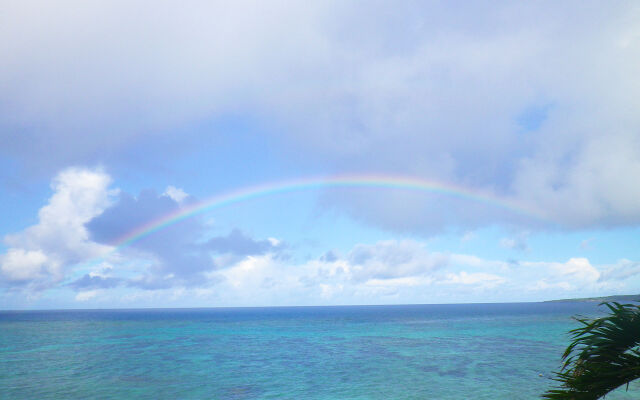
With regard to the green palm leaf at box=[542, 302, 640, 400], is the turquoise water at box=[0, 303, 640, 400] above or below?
below

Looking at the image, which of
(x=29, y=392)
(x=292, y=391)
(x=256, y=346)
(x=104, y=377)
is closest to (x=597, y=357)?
(x=292, y=391)

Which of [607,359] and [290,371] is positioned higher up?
[607,359]

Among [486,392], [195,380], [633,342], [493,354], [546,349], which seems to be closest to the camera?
[633,342]

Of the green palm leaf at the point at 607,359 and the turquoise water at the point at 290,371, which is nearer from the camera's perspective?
the green palm leaf at the point at 607,359

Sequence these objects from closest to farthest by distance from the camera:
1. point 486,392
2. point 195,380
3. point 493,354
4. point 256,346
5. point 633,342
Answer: point 633,342, point 486,392, point 195,380, point 493,354, point 256,346

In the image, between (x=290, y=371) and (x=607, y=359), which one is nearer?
(x=607, y=359)

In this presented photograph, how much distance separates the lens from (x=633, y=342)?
6.45 meters

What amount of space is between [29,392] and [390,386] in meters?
27.0

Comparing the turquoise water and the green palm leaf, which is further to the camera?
the turquoise water

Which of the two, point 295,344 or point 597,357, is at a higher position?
point 597,357

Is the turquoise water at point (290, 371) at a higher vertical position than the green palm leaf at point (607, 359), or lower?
lower

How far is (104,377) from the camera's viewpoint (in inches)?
1425

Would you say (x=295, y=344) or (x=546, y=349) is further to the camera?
(x=295, y=344)

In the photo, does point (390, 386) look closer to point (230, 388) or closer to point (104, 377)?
point (230, 388)
